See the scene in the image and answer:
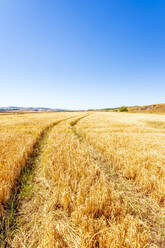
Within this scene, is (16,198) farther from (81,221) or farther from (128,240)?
(128,240)

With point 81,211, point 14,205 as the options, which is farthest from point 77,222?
point 14,205

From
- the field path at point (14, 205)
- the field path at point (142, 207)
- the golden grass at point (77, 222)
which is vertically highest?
the golden grass at point (77, 222)

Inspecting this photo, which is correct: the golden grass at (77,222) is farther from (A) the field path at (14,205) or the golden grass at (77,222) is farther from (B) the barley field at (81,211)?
(A) the field path at (14,205)

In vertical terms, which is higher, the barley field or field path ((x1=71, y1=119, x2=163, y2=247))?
the barley field

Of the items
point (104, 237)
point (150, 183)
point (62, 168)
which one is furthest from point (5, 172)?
point (150, 183)

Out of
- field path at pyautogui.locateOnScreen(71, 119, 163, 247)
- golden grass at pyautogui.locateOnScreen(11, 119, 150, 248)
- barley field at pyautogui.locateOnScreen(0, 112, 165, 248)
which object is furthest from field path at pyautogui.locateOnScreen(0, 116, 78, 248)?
field path at pyautogui.locateOnScreen(71, 119, 163, 247)

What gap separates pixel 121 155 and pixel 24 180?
14.2 ft

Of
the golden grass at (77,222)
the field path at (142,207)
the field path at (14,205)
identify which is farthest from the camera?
the field path at (142,207)

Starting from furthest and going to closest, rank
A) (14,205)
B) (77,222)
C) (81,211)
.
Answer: (14,205)
(81,211)
(77,222)

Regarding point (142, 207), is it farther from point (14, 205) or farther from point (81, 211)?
point (14, 205)

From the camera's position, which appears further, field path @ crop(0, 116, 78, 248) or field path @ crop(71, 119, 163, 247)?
field path @ crop(71, 119, 163, 247)

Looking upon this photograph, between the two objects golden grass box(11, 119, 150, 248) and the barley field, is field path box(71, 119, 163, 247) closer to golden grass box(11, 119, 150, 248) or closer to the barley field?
the barley field

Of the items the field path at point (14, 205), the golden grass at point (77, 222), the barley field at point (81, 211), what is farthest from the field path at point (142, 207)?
the field path at point (14, 205)

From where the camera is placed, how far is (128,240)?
5.13 feet
